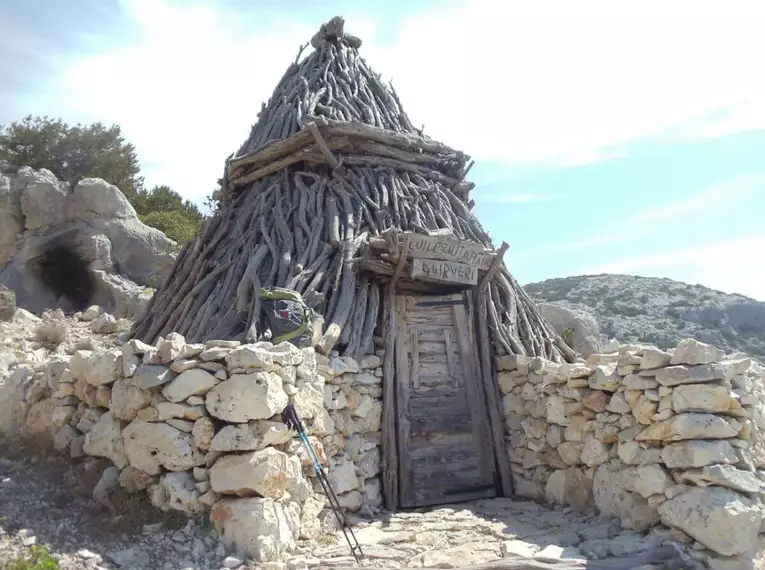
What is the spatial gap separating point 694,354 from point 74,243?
13.4 metres

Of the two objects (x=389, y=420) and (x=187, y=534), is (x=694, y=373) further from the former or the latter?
(x=187, y=534)

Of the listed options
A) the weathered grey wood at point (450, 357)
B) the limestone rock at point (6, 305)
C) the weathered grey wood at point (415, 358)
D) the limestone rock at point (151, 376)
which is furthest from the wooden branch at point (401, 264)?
the limestone rock at point (6, 305)

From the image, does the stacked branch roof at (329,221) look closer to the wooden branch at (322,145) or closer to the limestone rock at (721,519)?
the wooden branch at (322,145)

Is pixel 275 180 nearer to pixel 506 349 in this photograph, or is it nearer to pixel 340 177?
pixel 340 177

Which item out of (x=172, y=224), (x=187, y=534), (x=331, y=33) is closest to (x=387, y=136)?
(x=331, y=33)

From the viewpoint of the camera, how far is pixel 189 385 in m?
4.63

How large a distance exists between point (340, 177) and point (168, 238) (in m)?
8.72

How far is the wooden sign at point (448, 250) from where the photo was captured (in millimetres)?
7086

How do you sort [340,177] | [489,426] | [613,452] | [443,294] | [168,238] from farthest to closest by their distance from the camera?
[168,238] < [340,177] < [443,294] < [489,426] < [613,452]

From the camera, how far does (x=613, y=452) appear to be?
555 cm

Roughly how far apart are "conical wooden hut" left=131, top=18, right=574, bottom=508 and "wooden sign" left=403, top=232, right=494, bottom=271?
0.02m

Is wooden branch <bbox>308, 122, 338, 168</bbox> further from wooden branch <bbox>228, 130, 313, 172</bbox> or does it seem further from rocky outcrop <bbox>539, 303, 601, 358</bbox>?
rocky outcrop <bbox>539, 303, 601, 358</bbox>

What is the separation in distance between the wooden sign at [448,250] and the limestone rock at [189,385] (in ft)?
9.92

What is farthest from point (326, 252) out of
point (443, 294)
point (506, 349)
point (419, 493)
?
point (419, 493)
